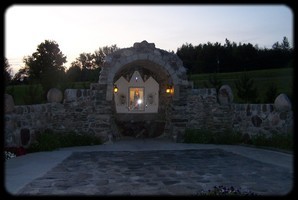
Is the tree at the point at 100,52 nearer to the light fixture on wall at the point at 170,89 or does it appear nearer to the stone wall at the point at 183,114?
the light fixture on wall at the point at 170,89

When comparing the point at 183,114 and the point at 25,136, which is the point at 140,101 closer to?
the point at 183,114

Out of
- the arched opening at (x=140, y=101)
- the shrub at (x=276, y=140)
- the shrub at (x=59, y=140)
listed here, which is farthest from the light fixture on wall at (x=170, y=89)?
the shrub at (x=276, y=140)

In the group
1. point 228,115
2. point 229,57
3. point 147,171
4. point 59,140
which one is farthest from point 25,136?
point 229,57

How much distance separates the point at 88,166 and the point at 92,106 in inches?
198

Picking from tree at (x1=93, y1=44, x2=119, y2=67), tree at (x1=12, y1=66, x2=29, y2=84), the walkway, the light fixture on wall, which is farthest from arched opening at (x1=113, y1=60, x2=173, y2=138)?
tree at (x1=93, y1=44, x2=119, y2=67)

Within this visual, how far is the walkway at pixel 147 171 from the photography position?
586cm

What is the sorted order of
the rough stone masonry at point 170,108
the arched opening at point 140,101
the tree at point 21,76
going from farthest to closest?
the tree at point 21,76
the arched opening at point 140,101
the rough stone masonry at point 170,108

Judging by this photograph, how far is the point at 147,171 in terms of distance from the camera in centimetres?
748

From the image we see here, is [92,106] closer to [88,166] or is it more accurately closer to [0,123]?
[88,166]

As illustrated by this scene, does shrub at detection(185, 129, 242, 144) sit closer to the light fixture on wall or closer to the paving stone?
the light fixture on wall

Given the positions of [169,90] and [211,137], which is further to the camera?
[169,90]

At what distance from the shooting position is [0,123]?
327 cm

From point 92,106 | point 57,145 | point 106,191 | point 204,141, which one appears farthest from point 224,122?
point 106,191

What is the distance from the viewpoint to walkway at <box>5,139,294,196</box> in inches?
231
